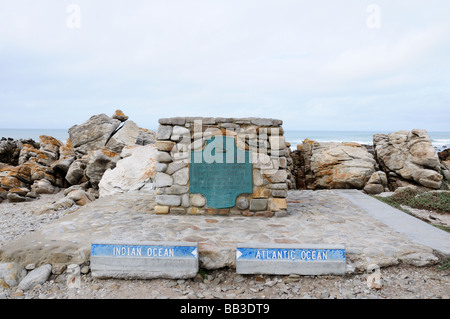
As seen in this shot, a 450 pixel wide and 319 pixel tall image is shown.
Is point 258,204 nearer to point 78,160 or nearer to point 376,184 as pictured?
point 376,184

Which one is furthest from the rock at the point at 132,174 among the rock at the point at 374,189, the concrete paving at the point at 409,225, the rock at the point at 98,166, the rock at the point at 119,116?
the rock at the point at 374,189

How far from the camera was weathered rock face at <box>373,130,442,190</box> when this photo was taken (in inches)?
403

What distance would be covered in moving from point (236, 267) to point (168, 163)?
2.68 meters

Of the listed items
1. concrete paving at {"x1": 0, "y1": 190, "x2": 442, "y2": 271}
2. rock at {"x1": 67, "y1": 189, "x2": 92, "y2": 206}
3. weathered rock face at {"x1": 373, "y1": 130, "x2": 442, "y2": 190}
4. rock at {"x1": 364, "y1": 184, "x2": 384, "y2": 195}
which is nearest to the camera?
concrete paving at {"x1": 0, "y1": 190, "x2": 442, "y2": 271}

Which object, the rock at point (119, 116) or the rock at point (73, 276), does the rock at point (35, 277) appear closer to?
the rock at point (73, 276)

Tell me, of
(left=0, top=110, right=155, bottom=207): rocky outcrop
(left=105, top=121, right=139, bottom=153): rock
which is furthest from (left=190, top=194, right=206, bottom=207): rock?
(left=105, top=121, right=139, bottom=153): rock

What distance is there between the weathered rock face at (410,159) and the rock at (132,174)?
8.81 metres

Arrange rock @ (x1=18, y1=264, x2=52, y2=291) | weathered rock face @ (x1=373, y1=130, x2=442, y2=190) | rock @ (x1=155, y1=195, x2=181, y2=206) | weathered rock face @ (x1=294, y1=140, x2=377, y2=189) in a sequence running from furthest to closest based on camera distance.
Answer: weathered rock face @ (x1=294, y1=140, x2=377, y2=189) < weathered rock face @ (x1=373, y1=130, x2=442, y2=190) < rock @ (x1=155, y1=195, x2=181, y2=206) < rock @ (x1=18, y1=264, x2=52, y2=291)

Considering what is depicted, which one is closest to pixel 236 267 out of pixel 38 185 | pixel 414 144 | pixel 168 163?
pixel 168 163

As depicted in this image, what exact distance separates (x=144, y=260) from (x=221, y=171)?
7.82 feet

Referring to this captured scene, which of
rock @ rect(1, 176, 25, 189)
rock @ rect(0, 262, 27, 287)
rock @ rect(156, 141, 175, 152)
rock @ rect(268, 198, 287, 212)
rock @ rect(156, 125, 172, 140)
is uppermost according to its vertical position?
rock @ rect(156, 125, 172, 140)

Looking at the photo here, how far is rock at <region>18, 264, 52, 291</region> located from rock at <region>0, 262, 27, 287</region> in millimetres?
74

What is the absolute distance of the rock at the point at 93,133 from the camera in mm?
14188

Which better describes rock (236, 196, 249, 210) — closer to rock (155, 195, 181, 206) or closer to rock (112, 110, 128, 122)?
rock (155, 195, 181, 206)
